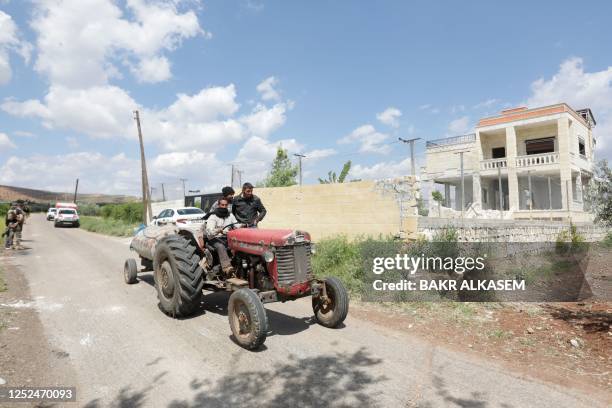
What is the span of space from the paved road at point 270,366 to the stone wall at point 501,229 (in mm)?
4958

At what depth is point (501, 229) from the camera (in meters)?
10.6

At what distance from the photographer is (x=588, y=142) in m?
23.8

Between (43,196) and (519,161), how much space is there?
86180mm

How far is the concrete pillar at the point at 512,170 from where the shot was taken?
21173 mm

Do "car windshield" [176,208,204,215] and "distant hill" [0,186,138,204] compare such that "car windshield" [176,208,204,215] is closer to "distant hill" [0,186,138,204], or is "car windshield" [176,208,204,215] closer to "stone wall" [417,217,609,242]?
"stone wall" [417,217,609,242]

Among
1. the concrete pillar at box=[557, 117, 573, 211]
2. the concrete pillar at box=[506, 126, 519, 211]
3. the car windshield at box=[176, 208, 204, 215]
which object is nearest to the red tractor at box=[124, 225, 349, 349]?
the car windshield at box=[176, 208, 204, 215]

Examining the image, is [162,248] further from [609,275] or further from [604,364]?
[609,275]

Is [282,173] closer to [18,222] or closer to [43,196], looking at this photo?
[18,222]

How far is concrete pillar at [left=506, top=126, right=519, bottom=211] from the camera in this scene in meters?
21.2

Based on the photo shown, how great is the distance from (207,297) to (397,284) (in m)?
3.61

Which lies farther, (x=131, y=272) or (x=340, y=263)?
(x=340, y=263)

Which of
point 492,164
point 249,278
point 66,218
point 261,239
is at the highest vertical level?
point 492,164

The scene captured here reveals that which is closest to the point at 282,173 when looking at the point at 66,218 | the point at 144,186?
the point at 144,186

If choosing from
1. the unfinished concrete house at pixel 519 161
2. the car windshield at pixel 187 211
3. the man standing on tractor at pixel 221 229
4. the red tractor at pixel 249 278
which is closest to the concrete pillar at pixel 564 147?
the unfinished concrete house at pixel 519 161
